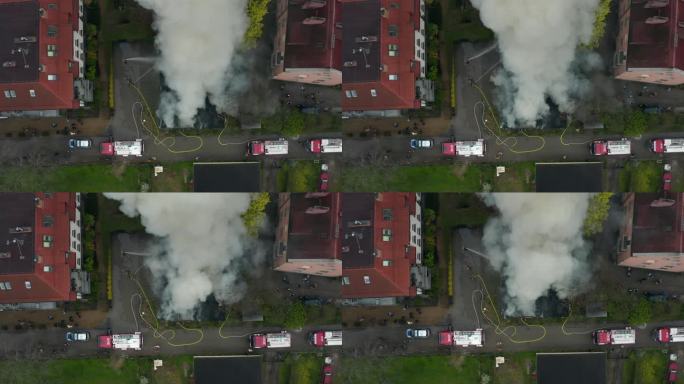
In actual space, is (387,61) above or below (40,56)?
below

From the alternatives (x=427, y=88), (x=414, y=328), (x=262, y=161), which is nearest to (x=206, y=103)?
(x=262, y=161)

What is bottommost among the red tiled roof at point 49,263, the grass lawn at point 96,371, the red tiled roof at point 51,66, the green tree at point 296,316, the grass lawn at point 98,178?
the grass lawn at point 96,371

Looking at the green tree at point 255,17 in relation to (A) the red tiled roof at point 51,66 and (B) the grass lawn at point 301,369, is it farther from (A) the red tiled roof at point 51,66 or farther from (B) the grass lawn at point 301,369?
(B) the grass lawn at point 301,369

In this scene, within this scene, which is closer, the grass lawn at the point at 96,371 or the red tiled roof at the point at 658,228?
the red tiled roof at the point at 658,228

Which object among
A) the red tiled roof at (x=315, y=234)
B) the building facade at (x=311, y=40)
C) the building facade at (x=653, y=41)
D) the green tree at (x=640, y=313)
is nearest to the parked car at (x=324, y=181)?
the red tiled roof at (x=315, y=234)

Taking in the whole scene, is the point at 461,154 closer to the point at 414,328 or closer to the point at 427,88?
the point at 427,88

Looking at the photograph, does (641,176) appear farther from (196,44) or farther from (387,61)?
(196,44)

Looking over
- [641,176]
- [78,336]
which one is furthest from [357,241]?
[78,336]
